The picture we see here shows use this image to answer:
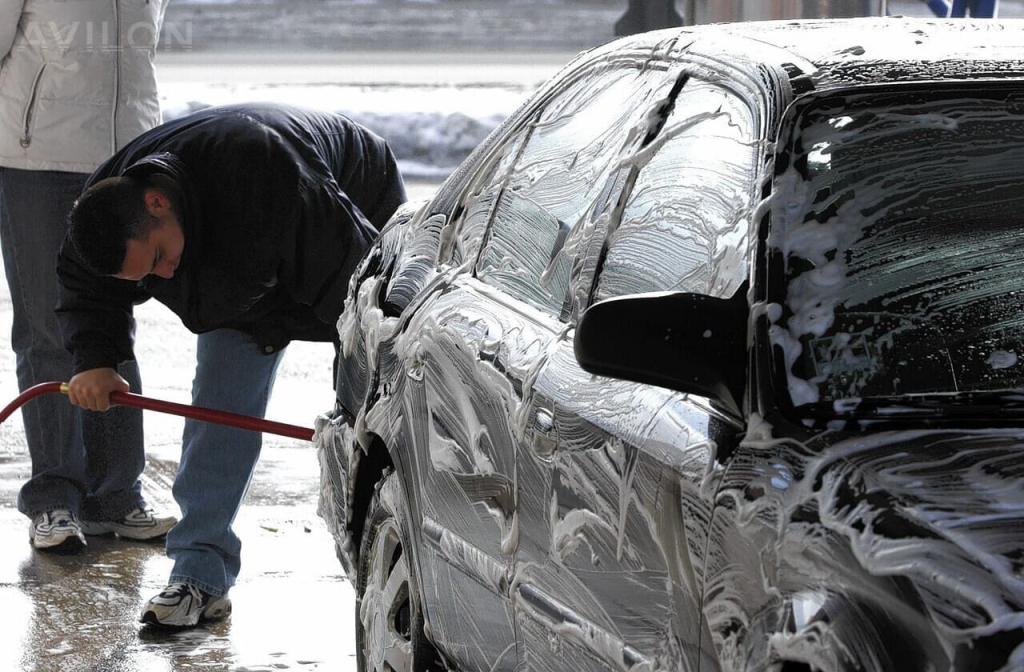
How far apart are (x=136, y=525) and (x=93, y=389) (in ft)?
3.79

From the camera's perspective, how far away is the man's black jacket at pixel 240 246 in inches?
183

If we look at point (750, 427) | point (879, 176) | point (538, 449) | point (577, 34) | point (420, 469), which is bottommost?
point (577, 34)

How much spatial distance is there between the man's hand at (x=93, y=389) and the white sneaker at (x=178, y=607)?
61cm

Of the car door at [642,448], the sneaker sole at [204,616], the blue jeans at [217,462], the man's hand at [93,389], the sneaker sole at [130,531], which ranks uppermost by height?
the car door at [642,448]

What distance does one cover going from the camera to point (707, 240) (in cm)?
238

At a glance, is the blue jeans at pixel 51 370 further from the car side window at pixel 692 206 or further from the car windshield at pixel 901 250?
the car windshield at pixel 901 250

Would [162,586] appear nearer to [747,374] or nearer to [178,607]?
[178,607]

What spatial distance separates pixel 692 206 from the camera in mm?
2479

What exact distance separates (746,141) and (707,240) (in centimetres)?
17

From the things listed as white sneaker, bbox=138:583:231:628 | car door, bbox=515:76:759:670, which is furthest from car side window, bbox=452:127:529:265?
white sneaker, bbox=138:583:231:628

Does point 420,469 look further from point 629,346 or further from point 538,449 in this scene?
point 629,346

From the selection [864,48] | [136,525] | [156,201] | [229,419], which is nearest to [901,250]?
[864,48]

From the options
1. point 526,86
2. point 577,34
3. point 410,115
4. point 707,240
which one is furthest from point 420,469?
point 577,34

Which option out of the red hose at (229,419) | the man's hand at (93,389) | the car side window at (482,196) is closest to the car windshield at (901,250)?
the car side window at (482,196)
